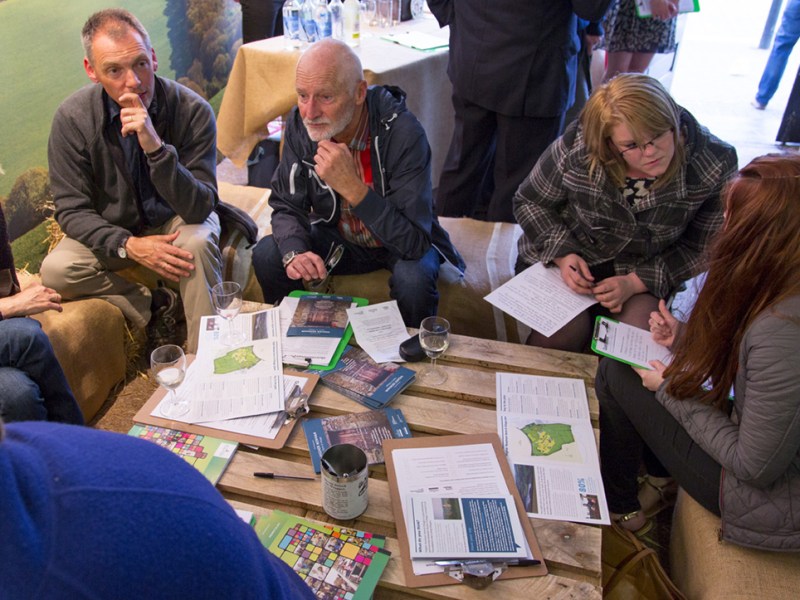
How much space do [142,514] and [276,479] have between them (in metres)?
0.89

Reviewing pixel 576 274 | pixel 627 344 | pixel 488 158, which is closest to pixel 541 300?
pixel 576 274

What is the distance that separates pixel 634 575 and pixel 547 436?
0.38m

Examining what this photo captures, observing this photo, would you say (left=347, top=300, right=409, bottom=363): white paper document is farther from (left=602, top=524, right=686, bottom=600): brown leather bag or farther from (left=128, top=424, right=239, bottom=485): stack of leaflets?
(left=602, top=524, right=686, bottom=600): brown leather bag

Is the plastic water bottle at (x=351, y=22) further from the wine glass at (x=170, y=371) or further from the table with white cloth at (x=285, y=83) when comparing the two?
the wine glass at (x=170, y=371)

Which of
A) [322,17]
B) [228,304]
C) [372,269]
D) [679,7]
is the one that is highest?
[679,7]

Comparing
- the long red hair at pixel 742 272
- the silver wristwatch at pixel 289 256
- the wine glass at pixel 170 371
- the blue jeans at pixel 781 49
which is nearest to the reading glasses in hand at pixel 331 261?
the silver wristwatch at pixel 289 256

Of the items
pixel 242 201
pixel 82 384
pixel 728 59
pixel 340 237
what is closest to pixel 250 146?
pixel 242 201

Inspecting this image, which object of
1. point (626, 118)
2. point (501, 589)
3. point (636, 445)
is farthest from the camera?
point (626, 118)

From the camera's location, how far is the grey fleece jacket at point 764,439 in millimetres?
1318

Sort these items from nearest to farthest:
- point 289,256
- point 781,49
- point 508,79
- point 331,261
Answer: point 289,256, point 331,261, point 508,79, point 781,49

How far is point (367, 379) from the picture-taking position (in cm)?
173

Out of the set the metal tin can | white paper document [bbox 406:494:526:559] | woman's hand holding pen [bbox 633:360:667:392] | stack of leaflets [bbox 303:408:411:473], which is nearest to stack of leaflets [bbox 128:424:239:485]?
stack of leaflets [bbox 303:408:411:473]

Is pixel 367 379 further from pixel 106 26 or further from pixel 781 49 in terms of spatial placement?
pixel 781 49

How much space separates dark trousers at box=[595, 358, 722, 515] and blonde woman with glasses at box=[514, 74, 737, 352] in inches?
13.7
